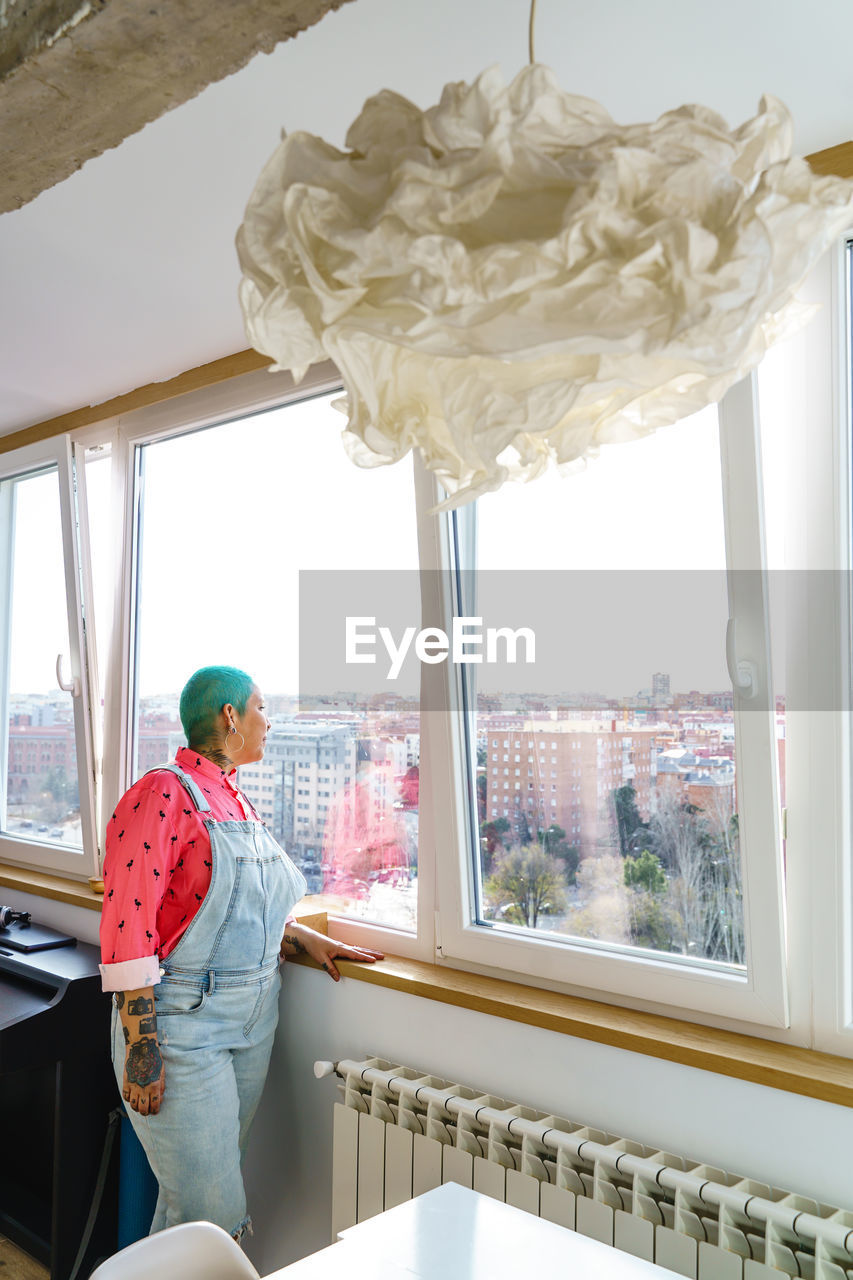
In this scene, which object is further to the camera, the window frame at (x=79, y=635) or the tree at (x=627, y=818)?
the window frame at (x=79, y=635)

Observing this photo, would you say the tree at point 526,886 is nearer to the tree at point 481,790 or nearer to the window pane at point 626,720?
the window pane at point 626,720

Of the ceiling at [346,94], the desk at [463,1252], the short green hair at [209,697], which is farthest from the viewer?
the short green hair at [209,697]

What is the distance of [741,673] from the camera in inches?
74.7

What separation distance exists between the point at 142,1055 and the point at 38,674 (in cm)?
214

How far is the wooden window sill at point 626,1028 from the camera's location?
5.63 ft

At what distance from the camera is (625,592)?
209 cm

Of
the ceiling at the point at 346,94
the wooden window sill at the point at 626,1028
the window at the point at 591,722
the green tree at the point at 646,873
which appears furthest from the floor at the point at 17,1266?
the ceiling at the point at 346,94

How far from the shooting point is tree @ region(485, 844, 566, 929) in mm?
2232

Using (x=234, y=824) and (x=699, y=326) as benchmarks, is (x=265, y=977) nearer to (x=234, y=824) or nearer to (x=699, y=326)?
(x=234, y=824)

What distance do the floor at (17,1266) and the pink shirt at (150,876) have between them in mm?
1342

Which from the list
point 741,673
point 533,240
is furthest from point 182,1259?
point 533,240

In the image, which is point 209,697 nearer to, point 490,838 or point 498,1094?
point 490,838

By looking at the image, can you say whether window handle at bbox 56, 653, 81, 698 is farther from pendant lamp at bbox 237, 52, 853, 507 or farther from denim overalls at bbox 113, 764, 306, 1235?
pendant lamp at bbox 237, 52, 853, 507

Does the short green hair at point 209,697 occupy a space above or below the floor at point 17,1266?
above
